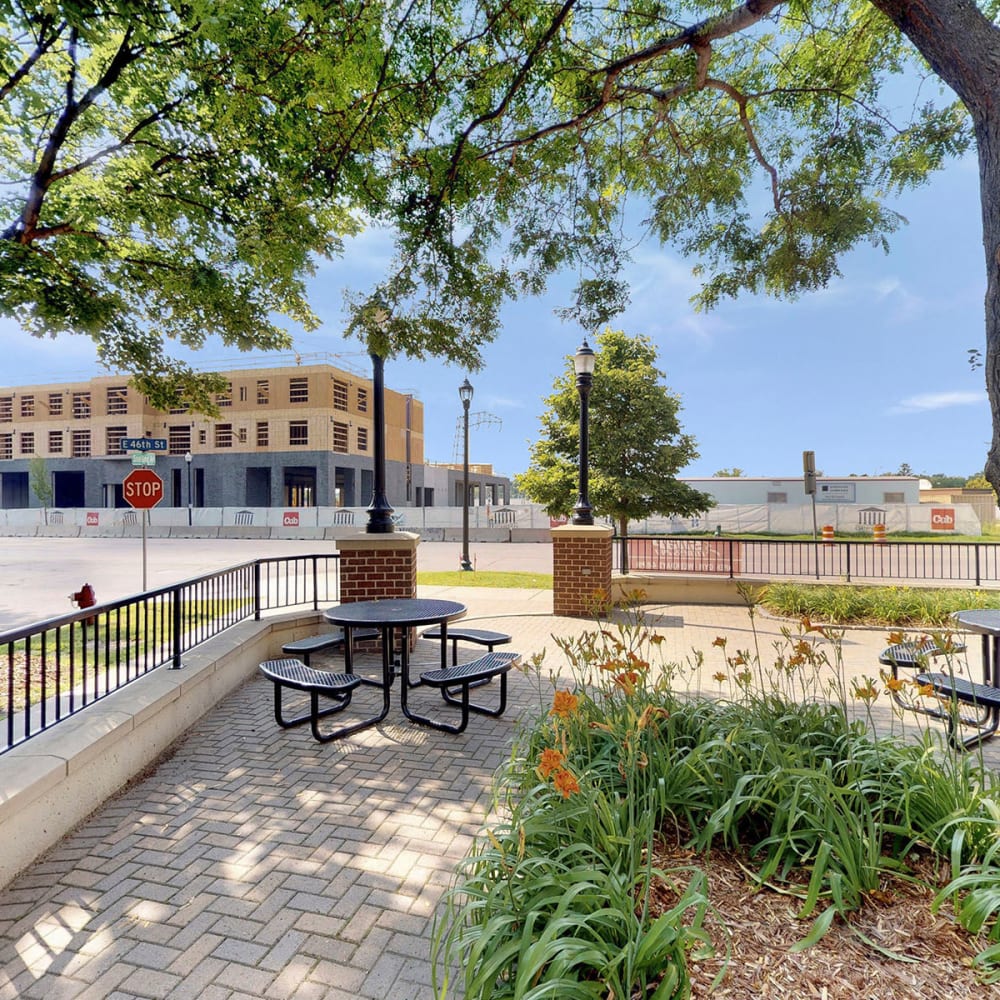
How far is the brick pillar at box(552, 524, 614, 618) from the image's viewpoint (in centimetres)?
857

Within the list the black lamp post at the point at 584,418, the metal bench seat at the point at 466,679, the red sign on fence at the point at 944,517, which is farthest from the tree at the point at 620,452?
the red sign on fence at the point at 944,517

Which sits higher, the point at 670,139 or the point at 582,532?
the point at 670,139

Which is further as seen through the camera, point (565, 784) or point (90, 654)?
point (90, 654)

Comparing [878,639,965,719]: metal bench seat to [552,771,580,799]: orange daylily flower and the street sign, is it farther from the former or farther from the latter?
the street sign

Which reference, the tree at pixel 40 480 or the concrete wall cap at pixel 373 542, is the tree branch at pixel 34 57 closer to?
the concrete wall cap at pixel 373 542

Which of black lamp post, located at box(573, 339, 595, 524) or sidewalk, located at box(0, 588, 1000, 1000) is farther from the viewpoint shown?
black lamp post, located at box(573, 339, 595, 524)

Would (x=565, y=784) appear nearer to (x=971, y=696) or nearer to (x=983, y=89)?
(x=983, y=89)

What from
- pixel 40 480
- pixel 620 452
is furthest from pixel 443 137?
pixel 40 480

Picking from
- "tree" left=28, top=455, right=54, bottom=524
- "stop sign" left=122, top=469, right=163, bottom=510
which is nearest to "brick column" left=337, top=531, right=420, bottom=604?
"stop sign" left=122, top=469, right=163, bottom=510

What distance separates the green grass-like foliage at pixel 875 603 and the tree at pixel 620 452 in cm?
527

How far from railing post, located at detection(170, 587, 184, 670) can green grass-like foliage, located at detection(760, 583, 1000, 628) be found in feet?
23.0

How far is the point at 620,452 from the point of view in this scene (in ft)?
46.2

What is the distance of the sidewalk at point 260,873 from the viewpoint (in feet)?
6.81

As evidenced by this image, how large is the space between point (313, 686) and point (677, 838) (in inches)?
106
